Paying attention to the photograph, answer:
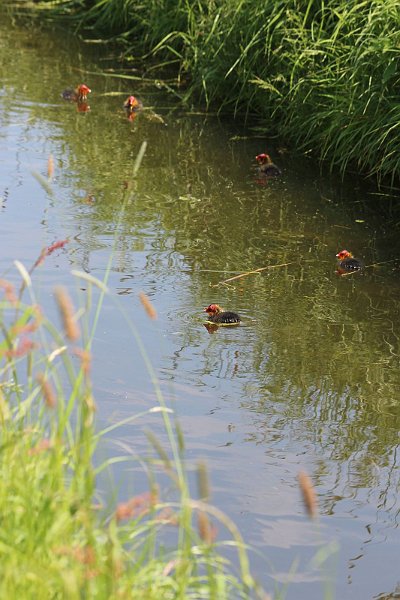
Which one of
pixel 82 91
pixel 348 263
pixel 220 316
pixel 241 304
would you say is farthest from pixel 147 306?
pixel 82 91

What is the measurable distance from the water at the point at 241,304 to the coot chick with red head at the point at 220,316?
9 centimetres

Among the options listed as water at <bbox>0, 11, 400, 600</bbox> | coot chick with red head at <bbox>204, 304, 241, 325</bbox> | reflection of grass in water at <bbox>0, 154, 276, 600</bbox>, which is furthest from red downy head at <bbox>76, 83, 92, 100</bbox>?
reflection of grass in water at <bbox>0, 154, 276, 600</bbox>

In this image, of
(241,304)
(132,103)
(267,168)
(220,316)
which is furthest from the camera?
(132,103)

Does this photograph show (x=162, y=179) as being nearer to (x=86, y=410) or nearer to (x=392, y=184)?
(x=392, y=184)


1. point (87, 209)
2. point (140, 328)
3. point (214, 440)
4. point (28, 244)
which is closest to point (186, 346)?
point (140, 328)

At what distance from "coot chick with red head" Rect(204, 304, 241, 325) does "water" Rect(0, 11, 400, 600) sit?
88 mm

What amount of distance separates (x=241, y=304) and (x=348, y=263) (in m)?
0.93

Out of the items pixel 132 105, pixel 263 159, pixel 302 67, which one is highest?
pixel 302 67

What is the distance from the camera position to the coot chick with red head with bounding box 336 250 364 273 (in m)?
Result: 6.96

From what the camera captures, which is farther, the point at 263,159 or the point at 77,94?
the point at 77,94

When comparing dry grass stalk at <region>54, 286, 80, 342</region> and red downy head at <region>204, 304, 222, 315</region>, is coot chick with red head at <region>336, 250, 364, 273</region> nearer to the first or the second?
red downy head at <region>204, 304, 222, 315</region>

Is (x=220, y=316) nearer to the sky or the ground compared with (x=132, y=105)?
nearer to the ground

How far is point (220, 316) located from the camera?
602 cm

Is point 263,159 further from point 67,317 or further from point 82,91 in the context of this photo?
point 67,317
